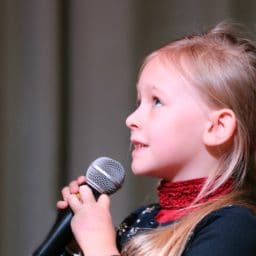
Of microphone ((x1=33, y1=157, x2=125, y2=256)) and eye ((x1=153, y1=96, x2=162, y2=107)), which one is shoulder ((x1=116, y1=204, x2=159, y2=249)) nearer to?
microphone ((x1=33, y1=157, x2=125, y2=256))

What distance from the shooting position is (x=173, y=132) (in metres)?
0.88

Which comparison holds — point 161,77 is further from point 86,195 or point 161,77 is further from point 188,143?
point 86,195

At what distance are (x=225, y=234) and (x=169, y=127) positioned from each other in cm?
19

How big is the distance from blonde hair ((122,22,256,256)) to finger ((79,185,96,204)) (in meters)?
0.09

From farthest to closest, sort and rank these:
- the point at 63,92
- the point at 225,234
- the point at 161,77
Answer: the point at 63,92 < the point at 161,77 < the point at 225,234

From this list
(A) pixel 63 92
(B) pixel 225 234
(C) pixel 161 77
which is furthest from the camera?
(A) pixel 63 92

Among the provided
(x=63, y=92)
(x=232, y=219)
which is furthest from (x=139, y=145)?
(x=63, y=92)

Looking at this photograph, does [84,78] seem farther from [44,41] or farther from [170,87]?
[170,87]

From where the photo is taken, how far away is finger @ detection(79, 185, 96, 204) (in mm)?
876

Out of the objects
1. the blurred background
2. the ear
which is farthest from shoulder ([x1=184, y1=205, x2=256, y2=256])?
the blurred background

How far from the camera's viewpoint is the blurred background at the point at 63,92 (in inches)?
55.5

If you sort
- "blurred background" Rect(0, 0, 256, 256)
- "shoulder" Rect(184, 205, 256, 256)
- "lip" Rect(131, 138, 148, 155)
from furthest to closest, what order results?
"blurred background" Rect(0, 0, 256, 256) < "lip" Rect(131, 138, 148, 155) < "shoulder" Rect(184, 205, 256, 256)

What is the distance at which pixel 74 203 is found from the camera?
876 millimetres

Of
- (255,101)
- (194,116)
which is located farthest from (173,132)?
(255,101)
